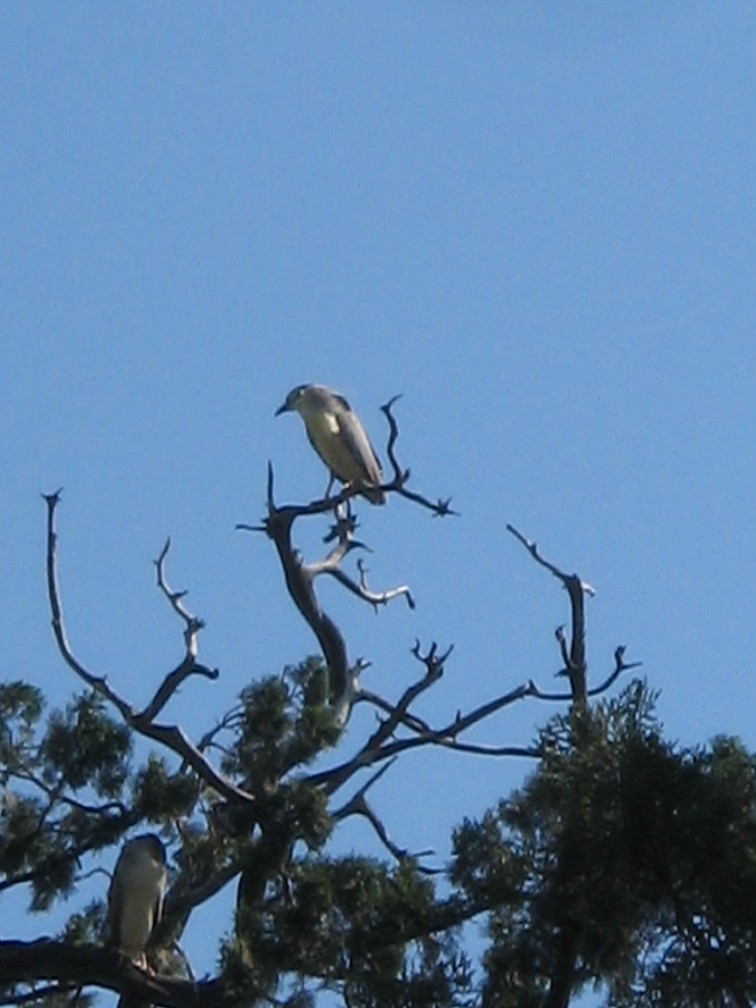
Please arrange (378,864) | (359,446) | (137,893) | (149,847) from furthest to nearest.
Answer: (359,446) → (149,847) → (137,893) → (378,864)

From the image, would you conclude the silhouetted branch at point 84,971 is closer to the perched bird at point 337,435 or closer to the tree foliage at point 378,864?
the tree foliage at point 378,864

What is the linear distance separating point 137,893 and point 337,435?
3976 mm

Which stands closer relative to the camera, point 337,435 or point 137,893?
point 137,893

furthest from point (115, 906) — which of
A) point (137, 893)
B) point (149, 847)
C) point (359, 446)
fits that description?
point (359, 446)

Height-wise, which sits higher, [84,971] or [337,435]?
[337,435]

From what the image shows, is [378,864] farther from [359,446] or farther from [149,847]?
[359,446]

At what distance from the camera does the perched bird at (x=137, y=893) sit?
8.88 m

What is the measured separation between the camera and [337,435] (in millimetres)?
12781

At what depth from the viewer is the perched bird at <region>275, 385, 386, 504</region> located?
1262cm

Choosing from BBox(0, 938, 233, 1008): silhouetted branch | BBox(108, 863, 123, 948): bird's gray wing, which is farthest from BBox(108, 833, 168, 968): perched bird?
BBox(0, 938, 233, 1008): silhouetted branch

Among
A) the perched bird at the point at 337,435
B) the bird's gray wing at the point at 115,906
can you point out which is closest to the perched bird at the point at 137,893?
the bird's gray wing at the point at 115,906

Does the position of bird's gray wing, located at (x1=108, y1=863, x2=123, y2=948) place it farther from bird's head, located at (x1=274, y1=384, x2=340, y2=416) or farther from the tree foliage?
bird's head, located at (x1=274, y1=384, x2=340, y2=416)

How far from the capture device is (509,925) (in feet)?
20.7

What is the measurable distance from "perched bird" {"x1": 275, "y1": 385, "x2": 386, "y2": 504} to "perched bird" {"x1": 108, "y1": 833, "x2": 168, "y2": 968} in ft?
10.1
